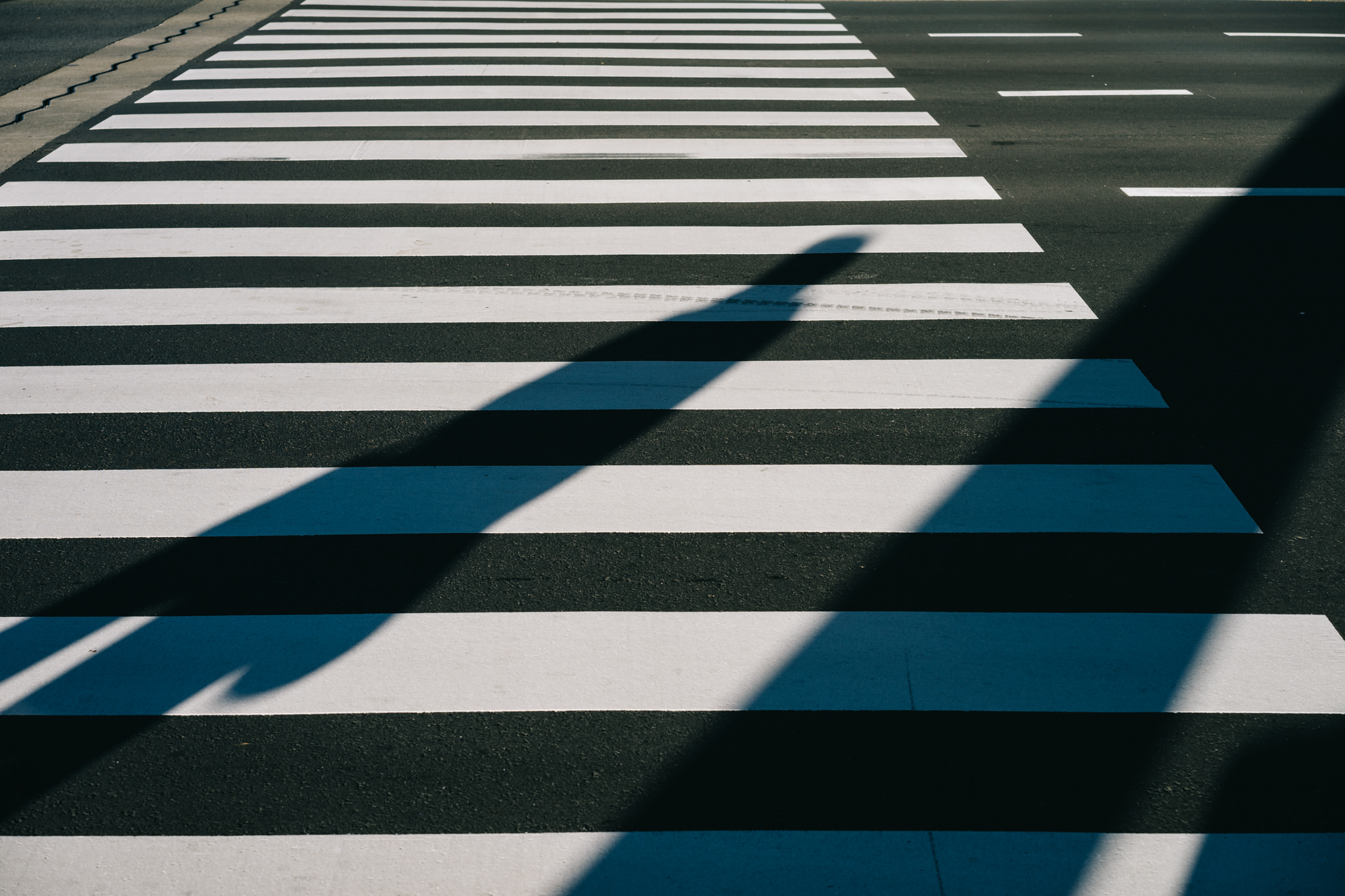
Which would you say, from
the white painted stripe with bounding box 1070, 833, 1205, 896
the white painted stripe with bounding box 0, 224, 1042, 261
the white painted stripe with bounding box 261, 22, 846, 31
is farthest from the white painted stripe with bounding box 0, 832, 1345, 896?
the white painted stripe with bounding box 261, 22, 846, 31

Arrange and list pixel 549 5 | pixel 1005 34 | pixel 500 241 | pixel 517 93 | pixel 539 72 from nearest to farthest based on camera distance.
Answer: pixel 500 241
pixel 517 93
pixel 539 72
pixel 1005 34
pixel 549 5

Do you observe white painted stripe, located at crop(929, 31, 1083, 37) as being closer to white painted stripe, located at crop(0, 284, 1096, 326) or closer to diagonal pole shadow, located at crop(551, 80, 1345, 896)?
white painted stripe, located at crop(0, 284, 1096, 326)

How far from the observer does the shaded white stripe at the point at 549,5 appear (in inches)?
572

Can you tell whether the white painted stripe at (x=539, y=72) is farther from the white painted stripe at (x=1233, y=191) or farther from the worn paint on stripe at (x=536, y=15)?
the white painted stripe at (x=1233, y=191)

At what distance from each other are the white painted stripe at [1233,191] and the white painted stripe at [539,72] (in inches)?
156

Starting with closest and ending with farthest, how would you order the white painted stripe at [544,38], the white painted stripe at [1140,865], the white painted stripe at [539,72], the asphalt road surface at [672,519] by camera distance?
1. the white painted stripe at [1140,865]
2. the asphalt road surface at [672,519]
3. the white painted stripe at [539,72]
4. the white painted stripe at [544,38]

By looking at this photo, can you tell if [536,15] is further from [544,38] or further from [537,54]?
[537,54]

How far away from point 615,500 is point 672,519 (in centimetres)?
26

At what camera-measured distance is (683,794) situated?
Result: 3004 millimetres

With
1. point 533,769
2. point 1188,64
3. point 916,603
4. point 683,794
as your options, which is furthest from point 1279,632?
point 1188,64

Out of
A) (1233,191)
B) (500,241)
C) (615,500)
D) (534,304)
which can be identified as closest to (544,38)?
(500,241)

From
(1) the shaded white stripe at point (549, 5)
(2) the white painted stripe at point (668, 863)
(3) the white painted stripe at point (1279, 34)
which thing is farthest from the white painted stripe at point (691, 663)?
(1) the shaded white stripe at point (549, 5)

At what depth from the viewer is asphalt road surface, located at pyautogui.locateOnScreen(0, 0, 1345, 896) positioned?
293 centimetres

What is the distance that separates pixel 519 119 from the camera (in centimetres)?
948
